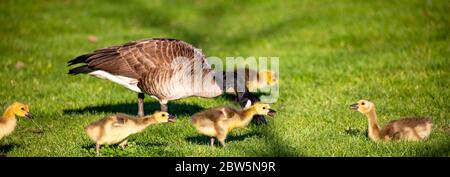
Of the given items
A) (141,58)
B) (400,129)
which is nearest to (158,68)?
(141,58)

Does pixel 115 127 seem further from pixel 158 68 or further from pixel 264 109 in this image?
pixel 158 68

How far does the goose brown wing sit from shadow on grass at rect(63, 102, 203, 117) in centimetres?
124

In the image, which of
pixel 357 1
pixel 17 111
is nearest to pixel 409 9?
pixel 357 1

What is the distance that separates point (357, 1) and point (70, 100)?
10.4 meters

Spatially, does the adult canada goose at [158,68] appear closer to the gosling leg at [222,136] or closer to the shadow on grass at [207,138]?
the shadow on grass at [207,138]

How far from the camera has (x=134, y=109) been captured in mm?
10852

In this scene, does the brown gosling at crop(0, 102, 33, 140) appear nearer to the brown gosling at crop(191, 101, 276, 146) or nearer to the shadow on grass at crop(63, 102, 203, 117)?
the brown gosling at crop(191, 101, 276, 146)

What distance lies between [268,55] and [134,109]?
511 cm

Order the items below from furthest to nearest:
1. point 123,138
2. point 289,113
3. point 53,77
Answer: point 53,77 < point 289,113 < point 123,138

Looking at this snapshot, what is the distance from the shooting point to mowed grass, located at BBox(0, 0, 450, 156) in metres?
8.24

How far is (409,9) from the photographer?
1758 cm

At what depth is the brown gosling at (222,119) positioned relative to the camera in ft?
25.3

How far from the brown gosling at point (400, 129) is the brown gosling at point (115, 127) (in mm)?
2428
